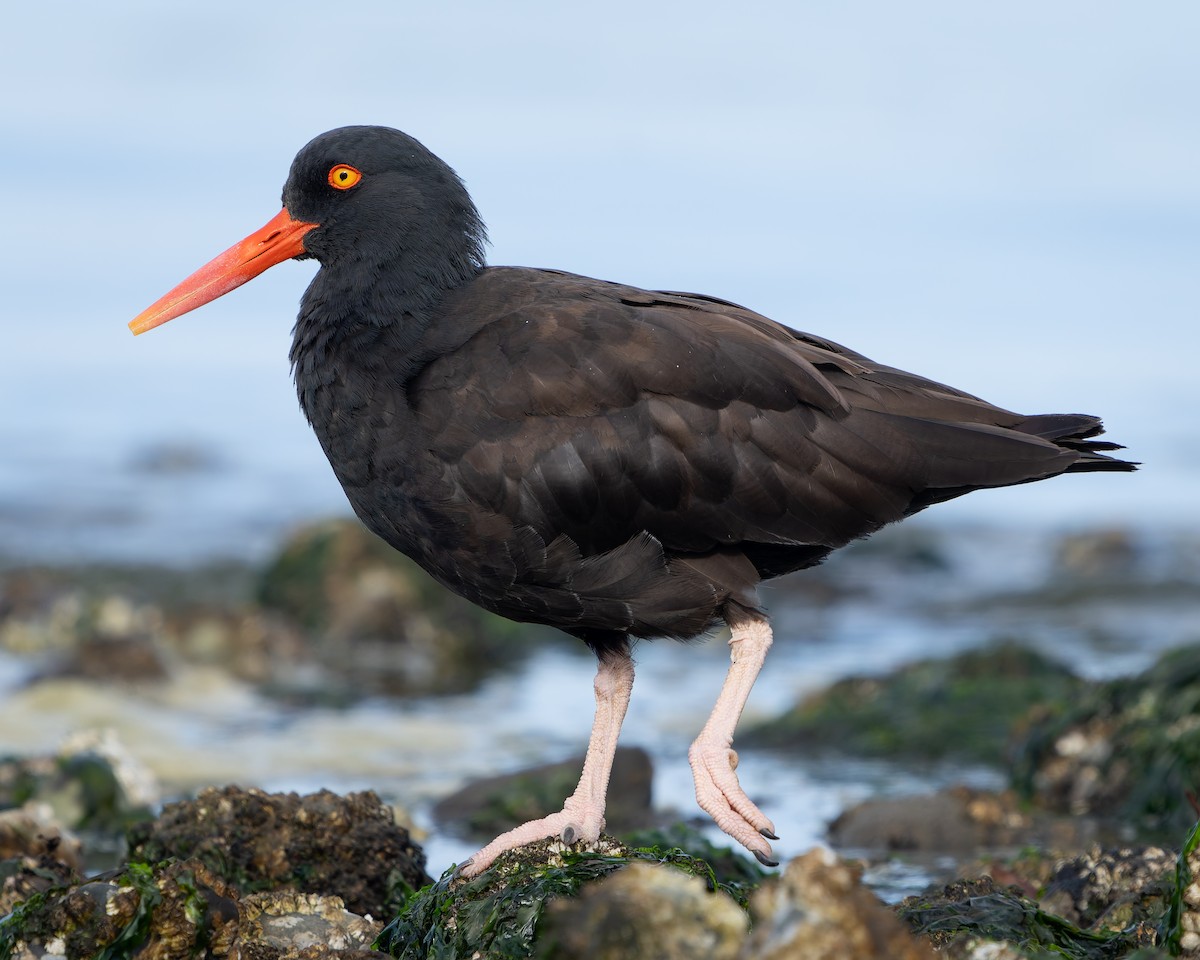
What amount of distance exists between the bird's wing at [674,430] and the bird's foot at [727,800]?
62 centimetres

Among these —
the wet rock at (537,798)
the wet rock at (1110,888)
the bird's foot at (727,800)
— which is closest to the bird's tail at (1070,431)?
the wet rock at (1110,888)

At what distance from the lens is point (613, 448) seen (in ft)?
15.1

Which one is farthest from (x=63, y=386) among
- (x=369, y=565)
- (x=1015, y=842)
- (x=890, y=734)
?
(x=1015, y=842)

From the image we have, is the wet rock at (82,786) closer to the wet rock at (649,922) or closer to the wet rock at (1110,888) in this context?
the wet rock at (1110,888)

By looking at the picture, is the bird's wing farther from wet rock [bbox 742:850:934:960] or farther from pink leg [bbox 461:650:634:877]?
wet rock [bbox 742:850:934:960]

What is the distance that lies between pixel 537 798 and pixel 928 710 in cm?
276

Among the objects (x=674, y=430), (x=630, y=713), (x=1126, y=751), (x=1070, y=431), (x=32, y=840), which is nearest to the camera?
(x=674, y=430)

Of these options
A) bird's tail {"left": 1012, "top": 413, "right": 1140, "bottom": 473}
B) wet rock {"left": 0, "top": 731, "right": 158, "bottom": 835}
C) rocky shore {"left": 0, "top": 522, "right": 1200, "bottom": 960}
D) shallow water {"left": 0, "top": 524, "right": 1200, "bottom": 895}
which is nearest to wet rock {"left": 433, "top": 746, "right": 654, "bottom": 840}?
rocky shore {"left": 0, "top": 522, "right": 1200, "bottom": 960}

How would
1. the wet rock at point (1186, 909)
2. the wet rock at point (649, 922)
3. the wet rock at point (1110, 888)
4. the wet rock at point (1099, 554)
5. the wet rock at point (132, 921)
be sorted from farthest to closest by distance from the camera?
1. the wet rock at point (1099, 554)
2. the wet rock at point (1110, 888)
3. the wet rock at point (132, 921)
4. the wet rock at point (1186, 909)
5. the wet rock at point (649, 922)

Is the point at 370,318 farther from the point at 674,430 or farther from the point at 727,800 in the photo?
the point at 727,800

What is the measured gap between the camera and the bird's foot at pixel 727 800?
4.50 meters

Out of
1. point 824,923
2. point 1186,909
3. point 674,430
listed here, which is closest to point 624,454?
point 674,430

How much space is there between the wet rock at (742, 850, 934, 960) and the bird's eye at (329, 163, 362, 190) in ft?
10.7

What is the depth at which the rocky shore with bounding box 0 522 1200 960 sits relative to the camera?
359cm
